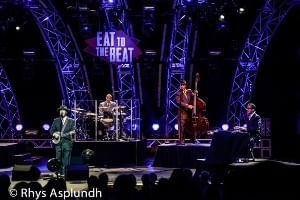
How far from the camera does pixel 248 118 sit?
1600 centimetres

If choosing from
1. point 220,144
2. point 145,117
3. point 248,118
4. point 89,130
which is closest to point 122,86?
point 145,117

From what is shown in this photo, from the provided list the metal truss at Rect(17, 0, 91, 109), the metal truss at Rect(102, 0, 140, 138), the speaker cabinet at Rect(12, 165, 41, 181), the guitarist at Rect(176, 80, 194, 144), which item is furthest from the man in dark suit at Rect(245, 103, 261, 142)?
the metal truss at Rect(17, 0, 91, 109)

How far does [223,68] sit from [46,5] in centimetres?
941

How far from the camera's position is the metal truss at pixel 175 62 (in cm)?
2276

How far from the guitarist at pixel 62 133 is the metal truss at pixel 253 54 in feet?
35.9

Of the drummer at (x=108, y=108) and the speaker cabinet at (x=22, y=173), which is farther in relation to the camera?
the drummer at (x=108, y=108)

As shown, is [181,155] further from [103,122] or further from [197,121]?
[103,122]

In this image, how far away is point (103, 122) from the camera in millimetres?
17188

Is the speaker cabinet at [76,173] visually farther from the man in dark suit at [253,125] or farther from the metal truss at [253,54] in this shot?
the metal truss at [253,54]

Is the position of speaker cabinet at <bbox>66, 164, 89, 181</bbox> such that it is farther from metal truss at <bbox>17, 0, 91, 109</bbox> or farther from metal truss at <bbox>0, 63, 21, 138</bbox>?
metal truss at <bbox>0, 63, 21, 138</bbox>

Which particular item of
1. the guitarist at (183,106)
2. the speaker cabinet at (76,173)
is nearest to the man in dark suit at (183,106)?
the guitarist at (183,106)

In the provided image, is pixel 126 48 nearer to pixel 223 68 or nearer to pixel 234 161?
pixel 223 68

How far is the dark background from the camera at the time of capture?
20.8 metres

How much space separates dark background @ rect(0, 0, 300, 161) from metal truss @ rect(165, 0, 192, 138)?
2.05 feet
